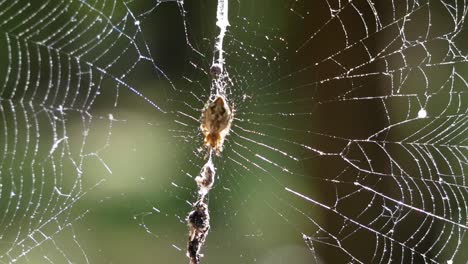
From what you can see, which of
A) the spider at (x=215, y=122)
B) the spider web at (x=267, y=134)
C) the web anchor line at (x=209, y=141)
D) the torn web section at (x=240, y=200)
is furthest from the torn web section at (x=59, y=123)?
the spider at (x=215, y=122)

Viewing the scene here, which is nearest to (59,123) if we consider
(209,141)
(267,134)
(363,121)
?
(267,134)

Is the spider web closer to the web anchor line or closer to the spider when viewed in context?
the web anchor line

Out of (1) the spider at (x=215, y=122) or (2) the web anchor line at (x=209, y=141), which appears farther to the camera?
(1) the spider at (x=215, y=122)

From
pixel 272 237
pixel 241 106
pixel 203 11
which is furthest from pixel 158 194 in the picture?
pixel 241 106

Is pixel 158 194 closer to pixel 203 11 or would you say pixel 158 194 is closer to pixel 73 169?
pixel 73 169

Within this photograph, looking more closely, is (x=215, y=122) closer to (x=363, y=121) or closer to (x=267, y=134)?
(x=363, y=121)

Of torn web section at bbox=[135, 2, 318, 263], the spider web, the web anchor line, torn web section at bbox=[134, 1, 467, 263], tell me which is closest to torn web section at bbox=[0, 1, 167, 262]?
the spider web

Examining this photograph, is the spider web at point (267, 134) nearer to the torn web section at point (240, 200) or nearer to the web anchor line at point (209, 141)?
the torn web section at point (240, 200)
